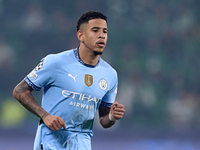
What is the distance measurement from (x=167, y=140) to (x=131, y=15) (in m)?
4.37

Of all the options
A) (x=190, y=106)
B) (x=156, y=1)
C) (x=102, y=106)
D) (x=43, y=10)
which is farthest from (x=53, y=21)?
(x=102, y=106)

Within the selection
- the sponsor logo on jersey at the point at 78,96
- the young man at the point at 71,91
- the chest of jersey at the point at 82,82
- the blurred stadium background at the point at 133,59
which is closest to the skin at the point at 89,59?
the young man at the point at 71,91

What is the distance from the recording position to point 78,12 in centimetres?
1295

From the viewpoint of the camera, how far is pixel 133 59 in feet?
38.8

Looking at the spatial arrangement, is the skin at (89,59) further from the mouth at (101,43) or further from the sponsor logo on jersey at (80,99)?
the sponsor logo on jersey at (80,99)

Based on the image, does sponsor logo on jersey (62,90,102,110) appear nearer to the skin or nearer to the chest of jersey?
the chest of jersey

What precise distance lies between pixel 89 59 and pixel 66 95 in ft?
1.46

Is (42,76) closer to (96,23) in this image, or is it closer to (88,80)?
(88,80)

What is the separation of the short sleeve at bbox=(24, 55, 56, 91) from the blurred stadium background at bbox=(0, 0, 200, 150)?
18.8 ft

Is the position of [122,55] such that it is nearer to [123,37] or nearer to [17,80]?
[123,37]

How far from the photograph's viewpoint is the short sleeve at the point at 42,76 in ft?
12.7

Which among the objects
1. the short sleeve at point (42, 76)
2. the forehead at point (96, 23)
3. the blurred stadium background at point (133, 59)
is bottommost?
the short sleeve at point (42, 76)

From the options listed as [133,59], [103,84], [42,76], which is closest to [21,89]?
[42,76]

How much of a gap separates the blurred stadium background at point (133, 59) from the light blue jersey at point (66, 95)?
18.1 ft
